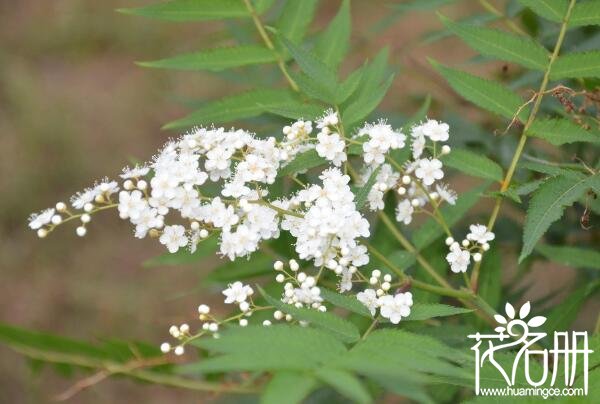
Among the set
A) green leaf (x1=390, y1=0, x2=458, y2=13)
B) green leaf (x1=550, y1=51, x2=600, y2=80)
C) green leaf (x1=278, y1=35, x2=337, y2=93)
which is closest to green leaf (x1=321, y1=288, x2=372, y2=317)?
green leaf (x1=278, y1=35, x2=337, y2=93)

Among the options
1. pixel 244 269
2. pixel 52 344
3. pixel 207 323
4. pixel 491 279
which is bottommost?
pixel 52 344

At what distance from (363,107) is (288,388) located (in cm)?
85

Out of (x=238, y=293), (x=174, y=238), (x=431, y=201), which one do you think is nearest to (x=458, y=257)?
(x=431, y=201)

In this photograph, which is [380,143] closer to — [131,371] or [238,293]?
[238,293]

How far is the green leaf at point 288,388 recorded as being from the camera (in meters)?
1.38

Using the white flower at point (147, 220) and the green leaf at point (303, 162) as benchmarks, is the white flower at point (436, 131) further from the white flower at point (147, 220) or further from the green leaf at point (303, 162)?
the white flower at point (147, 220)

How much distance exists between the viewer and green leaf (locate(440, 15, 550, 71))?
2129 mm

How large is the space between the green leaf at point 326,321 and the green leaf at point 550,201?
0.38 meters

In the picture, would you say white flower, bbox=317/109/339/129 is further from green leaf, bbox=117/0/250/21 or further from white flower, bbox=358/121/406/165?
green leaf, bbox=117/0/250/21

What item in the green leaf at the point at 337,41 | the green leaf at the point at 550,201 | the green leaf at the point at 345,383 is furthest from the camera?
the green leaf at the point at 337,41

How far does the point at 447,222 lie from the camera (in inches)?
89.4

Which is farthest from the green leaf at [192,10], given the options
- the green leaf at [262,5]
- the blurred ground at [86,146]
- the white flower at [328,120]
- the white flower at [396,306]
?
the blurred ground at [86,146]

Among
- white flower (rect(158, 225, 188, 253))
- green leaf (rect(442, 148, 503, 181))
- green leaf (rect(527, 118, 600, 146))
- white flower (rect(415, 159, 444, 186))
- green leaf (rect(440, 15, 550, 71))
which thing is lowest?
white flower (rect(158, 225, 188, 253))

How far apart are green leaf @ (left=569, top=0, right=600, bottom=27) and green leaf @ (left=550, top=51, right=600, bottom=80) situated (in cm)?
11
